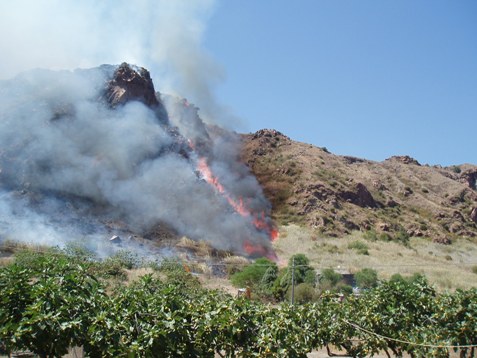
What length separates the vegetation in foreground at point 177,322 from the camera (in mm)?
6961

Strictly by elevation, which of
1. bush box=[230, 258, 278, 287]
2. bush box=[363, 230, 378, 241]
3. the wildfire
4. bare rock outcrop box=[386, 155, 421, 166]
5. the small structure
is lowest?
bush box=[230, 258, 278, 287]

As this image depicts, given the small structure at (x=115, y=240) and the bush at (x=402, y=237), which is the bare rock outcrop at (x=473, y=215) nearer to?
the bush at (x=402, y=237)

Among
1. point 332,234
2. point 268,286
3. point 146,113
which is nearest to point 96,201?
point 146,113

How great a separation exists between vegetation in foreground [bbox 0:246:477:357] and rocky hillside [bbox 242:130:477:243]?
129 feet

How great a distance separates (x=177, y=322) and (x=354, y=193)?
57713 millimetres

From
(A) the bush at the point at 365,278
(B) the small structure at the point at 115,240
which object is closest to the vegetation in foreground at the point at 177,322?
(A) the bush at the point at 365,278

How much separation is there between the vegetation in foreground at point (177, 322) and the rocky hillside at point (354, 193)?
3920cm

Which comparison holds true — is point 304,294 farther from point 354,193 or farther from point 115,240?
point 354,193

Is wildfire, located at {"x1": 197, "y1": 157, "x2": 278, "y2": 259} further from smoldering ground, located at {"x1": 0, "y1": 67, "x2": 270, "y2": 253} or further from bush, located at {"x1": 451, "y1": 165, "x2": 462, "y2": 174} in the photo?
bush, located at {"x1": 451, "y1": 165, "x2": 462, "y2": 174}

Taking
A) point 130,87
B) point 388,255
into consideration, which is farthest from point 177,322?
point 130,87

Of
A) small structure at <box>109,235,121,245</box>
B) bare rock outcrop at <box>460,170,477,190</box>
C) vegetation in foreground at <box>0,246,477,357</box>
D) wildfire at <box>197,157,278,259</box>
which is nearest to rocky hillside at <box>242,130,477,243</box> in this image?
wildfire at <box>197,157,278,259</box>

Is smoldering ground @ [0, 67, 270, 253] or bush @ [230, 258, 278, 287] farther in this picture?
smoldering ground @ [0, 67, 270, 253]

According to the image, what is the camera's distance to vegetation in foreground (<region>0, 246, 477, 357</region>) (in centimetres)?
696

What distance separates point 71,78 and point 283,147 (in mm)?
36980
